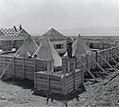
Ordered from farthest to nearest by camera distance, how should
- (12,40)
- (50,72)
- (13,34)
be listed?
1. (13,34)
2. (12,40)
3. (50,72)

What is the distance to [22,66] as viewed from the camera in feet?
62.8

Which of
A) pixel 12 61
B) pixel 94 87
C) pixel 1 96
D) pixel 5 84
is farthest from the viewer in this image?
pixel 12 61

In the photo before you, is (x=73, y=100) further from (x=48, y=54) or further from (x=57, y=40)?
(x=57, y=40)

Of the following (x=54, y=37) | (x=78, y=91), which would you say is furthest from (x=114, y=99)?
(x=54, y=37)

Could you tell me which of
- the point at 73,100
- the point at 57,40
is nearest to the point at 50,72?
the point at 73,100

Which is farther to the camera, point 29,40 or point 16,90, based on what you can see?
point 29,40

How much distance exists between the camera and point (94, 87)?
16.1 metres

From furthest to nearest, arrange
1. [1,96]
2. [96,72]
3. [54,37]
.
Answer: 1. [54,37]
2. [96,72]
3. [1,96]

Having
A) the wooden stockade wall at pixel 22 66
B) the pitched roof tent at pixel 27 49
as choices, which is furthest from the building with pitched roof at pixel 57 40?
the wooden stockade wall at pixel 22 66

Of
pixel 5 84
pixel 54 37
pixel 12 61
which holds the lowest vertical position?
pixel 5 84

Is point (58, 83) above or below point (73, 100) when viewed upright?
above

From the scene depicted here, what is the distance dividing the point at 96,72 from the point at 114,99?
30.0 feet

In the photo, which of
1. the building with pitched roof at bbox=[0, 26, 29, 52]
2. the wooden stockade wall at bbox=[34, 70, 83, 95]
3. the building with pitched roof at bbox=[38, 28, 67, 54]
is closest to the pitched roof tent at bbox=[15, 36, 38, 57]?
the building with pitched roof at bbox=[38, 28, 67, 54]

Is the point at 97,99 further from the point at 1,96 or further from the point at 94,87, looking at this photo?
the point at 1,96
